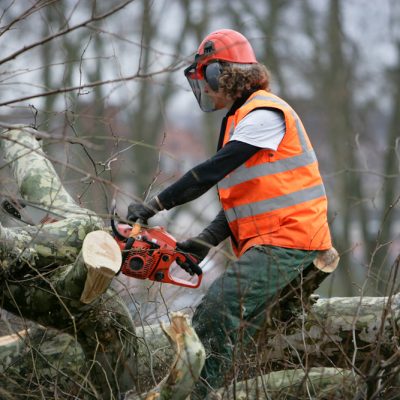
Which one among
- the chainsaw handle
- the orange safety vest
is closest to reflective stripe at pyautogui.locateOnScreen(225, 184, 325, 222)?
the orange safety vest

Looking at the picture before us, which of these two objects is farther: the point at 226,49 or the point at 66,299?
the point at 226,49

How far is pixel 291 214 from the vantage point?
4.94m

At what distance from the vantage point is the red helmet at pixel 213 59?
5.26m

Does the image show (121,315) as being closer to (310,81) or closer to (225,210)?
(225,210)

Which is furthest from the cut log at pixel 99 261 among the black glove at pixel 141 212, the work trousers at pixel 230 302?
the work trousers at pixel 230 302

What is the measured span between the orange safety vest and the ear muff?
10.0 inches

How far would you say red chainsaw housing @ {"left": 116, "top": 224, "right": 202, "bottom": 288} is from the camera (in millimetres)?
4785

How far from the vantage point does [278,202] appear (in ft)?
16.2

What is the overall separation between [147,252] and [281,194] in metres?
0.83

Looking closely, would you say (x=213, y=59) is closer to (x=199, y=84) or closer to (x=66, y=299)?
(x=199, y=84)

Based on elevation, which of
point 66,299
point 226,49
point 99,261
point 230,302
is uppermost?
point 226,49

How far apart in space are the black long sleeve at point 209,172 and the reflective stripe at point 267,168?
11 centimetres

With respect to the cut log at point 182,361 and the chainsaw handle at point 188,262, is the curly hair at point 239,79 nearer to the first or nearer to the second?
the chainsaw handle at point 188,262

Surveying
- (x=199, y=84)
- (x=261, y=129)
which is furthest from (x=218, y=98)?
(x=261, y=129)
